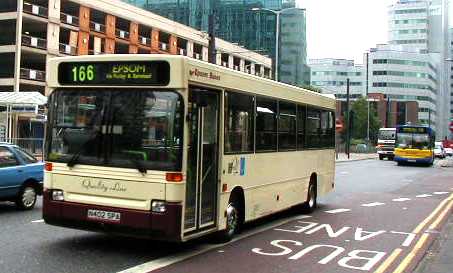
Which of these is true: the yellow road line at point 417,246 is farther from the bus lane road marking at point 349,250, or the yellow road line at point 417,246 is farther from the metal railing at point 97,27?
the metal railing at point 97,27

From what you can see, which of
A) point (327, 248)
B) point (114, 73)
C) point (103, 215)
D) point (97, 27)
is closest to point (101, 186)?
point (103, 215)

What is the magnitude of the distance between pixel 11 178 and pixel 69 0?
161 feet

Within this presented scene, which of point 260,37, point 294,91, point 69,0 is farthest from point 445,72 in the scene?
point 294,91

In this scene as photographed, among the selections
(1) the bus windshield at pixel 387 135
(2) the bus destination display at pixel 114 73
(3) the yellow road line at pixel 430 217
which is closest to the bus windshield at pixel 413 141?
(1) the bus windshield at pixel 387 135

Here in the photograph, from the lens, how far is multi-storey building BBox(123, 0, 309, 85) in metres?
67.4

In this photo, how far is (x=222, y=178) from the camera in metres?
9.48

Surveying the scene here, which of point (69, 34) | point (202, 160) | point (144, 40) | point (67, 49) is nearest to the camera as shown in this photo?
point (202, 160)

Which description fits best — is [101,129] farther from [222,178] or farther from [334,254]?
[334,254]

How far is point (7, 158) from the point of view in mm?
12945

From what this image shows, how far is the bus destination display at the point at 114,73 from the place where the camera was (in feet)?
27.7

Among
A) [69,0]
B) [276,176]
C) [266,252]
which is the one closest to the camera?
[266,252]

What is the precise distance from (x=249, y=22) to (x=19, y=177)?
194 feet

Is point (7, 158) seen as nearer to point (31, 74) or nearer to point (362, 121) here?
point (31, 74)

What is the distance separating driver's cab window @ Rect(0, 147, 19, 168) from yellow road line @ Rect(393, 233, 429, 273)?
7951 mm
